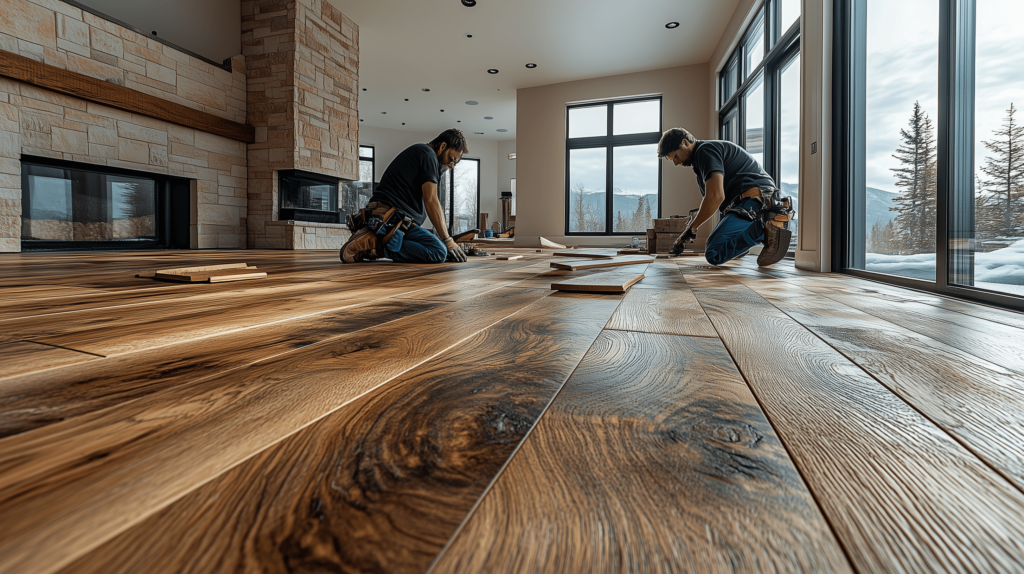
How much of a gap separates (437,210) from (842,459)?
270 cm

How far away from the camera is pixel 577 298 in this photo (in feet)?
4.48

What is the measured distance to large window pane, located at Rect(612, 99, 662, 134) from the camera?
7918 millimetres

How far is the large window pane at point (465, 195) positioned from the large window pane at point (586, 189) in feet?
15.6

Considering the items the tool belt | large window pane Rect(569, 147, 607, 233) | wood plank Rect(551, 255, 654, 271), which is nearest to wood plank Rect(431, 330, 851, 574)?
wood plank Rect(551, 255, 654, 271)

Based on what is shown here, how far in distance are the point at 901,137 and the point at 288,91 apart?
5.92 m

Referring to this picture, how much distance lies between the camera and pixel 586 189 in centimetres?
852

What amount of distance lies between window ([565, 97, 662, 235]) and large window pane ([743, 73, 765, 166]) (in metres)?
2.50

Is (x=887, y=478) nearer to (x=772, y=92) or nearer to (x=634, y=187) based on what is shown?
(x=772, y=92)

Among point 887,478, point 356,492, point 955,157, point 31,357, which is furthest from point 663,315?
point 955,157

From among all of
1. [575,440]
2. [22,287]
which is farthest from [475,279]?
[575,440]

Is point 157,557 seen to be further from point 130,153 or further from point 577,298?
point 130,153

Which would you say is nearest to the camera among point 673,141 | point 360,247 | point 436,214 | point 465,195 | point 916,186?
point 916,186

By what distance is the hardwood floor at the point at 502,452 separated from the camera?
0.23 meters

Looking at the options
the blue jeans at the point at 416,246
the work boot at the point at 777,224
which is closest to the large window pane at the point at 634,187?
the work boot at the point at 777,224
